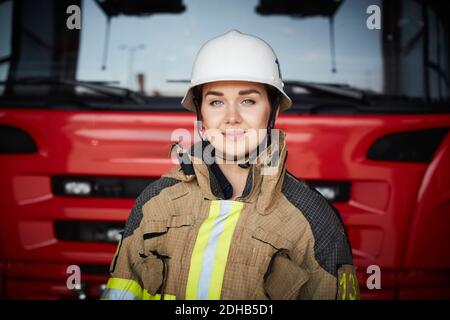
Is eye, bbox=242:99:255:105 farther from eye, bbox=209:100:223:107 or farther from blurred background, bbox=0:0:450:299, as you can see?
blurred background, bbox=0:0:450:299

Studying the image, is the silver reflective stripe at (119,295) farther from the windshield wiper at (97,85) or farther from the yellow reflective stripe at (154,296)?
the windshield wiper at (97,85)

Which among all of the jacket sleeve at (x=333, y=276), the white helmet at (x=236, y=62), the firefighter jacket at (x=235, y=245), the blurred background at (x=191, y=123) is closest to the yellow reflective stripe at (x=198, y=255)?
the firefighter jacket at (x=235, y=245)

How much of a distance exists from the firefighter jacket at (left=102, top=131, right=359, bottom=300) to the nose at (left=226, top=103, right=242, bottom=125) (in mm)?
169

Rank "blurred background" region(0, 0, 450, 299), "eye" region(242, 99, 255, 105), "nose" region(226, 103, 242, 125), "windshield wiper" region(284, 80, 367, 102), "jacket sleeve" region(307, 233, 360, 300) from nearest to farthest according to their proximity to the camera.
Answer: "jacket sleeve" region(307, 233, 360, 300) < "nose" region(226, 103, 242, 125) < "eye" region(242, 99, 255, 105) < "blurred background" region(0, 0, 450, 299) < "windshield wiper" region(284, 80, 367, 102)

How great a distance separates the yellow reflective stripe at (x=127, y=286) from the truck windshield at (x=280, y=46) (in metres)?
1.24

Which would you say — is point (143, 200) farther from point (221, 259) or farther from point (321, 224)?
point (321, 224)

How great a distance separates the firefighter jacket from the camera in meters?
1.76

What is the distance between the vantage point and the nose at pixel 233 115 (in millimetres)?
1871

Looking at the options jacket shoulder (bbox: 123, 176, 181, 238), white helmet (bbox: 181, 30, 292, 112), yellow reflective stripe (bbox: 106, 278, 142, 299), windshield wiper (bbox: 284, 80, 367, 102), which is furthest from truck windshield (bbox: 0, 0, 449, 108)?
yellow reflective stripe (bbox: 106, 278, 142, 299)

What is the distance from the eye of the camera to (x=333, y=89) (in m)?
2.75

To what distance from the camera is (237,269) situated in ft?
5.77

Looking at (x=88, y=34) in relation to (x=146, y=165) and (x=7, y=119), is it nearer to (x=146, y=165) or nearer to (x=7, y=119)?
(x=7, y=119)

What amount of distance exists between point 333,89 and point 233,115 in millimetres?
1054
